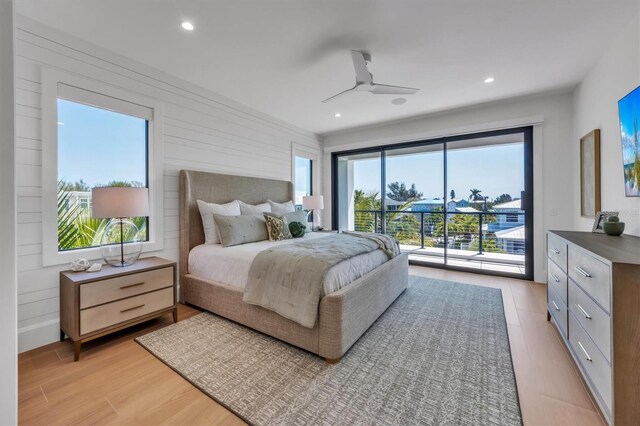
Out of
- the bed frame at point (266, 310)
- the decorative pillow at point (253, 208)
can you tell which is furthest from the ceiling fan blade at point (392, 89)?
the decorative pillow at point (253, 208)

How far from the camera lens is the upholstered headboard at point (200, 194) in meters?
3.17

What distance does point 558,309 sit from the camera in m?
2.26

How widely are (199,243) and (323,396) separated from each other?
7.83 feet

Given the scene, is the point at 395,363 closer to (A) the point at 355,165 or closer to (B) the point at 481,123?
(B) the point at 481,123

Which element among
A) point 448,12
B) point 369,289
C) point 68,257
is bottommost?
point 369,289

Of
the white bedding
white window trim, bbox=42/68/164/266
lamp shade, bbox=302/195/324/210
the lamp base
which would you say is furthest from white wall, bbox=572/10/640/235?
white window trim, bbox=42/68/164/266

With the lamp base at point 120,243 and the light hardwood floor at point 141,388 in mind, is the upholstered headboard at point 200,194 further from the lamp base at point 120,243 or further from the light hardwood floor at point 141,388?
the light hardwood floor at point 141,388

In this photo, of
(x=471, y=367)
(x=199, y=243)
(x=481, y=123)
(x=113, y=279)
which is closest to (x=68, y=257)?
(x=113, y=279)

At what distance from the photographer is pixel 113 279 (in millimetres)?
2207

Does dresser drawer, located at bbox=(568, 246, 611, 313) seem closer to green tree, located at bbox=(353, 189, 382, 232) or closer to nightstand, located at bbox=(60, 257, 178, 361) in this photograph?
nightstand, located at bbox=(60, 257, 178, 361)

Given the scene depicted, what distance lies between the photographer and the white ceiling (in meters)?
2.05

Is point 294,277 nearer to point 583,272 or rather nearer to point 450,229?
point 583,272

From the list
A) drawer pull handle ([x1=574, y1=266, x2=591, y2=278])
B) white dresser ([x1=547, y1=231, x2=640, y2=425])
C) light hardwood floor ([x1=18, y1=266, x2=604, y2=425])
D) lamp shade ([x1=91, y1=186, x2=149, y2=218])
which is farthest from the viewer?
lamp shade ([x1=91, y1=186, x2=149, y2=218])

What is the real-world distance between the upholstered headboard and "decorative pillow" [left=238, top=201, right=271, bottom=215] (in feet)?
0.59
